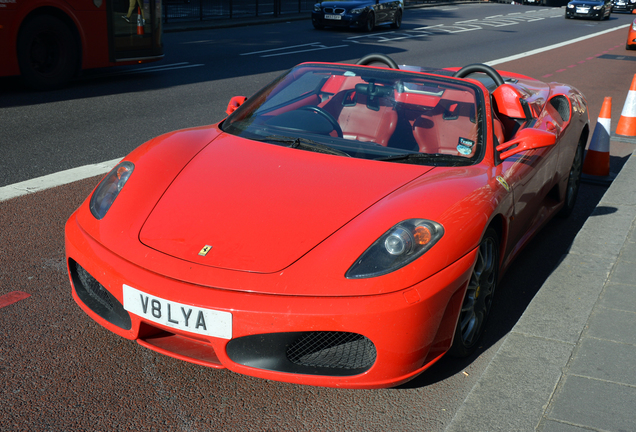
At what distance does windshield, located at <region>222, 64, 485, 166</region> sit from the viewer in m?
3.32

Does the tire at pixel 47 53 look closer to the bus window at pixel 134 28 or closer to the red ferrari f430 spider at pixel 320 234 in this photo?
the bus window at pixel 134 28

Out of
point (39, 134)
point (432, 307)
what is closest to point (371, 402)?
point (432, 307)

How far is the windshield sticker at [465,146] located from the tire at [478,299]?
1.63 feet

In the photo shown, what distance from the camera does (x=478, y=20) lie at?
27797 millimetres

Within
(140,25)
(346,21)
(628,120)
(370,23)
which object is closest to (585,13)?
(370,23)

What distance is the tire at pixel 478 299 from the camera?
278 cm

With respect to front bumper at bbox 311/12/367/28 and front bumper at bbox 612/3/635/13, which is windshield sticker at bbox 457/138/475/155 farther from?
front bumper at bbox 612/3/635/13

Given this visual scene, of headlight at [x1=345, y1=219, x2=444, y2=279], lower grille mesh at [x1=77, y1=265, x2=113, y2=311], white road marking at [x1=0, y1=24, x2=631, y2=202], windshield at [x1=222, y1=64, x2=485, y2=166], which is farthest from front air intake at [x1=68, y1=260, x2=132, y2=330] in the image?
white road marking at [x1=0, y1=24, x2=631, y2=202]

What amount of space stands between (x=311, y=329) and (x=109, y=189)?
1321 millimetres

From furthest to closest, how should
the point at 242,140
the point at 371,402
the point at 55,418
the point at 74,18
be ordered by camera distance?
the point at 74,18
the point at 242,140
the point at 371,402
the point at 55,418

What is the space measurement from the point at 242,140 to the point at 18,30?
6.50 m

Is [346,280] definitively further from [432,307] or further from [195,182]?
[195,182]

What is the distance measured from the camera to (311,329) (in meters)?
2.30

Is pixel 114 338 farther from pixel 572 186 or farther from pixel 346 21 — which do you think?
pixel 346 21
